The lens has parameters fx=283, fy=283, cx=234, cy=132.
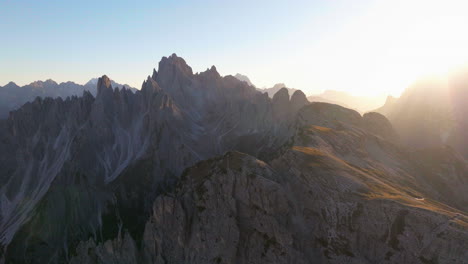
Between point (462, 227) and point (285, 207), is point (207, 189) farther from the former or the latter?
point (462, 227)

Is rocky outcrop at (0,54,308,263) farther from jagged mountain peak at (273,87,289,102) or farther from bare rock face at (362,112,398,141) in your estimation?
bare rock face at (362,112,398,141)

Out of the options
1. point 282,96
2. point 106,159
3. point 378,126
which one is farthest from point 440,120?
point 106,159

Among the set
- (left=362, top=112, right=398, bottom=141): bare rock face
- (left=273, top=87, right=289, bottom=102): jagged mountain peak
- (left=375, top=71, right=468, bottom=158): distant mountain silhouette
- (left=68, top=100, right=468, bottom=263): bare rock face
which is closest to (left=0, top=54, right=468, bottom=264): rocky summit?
(left=68, top=100, right=468, bottom=263): bare rock face

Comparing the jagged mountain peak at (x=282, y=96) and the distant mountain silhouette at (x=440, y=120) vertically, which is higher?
the jagged mountain peak at (x=282, y=96)

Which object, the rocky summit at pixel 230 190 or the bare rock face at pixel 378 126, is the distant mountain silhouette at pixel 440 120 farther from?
the rocky summit at pixel 230 190

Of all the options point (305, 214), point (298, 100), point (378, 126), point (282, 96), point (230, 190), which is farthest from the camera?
point (282, 96)

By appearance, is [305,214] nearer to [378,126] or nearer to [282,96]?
[378,126]

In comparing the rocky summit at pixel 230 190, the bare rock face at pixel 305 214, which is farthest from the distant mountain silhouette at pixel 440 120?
the bare rock face at pixel 305 214

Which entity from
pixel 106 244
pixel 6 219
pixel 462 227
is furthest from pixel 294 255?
pixel 6 219
